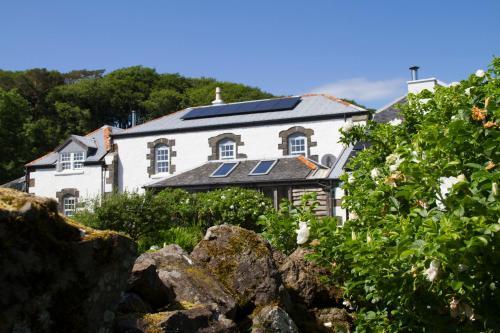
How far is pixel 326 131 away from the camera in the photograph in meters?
26.2

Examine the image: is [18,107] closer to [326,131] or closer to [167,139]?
[167,139]

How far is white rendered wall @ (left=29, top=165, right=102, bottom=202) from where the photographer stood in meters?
30.4

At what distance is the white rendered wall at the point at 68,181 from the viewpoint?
30438 millimetres

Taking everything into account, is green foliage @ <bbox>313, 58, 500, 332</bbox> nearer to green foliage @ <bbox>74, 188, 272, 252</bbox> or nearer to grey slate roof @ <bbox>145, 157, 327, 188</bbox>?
green foliage @ <bbox>74, 188, 272, 252</bbox>

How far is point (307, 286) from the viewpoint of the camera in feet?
21.6

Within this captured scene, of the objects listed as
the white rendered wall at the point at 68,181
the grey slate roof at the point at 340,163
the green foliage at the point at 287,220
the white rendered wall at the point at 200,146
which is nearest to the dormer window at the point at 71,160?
the white rendered wall at the point at 68,181

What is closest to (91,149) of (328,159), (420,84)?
(328,159)

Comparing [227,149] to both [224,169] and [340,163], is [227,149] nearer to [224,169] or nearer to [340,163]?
[224,169]

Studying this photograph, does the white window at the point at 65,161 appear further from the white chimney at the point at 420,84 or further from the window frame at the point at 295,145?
the white chimney at the point at 420,84

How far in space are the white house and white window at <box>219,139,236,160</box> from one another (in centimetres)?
6

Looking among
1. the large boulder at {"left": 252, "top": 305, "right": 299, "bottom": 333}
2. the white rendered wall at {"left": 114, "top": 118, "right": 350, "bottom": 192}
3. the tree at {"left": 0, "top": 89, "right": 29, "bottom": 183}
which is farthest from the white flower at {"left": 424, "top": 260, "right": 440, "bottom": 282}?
the tree at {"left": 0, "top": 89, "right": 29, "bottom": 183}

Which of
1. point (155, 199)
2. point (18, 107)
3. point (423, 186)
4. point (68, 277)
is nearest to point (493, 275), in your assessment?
point (423, 186)

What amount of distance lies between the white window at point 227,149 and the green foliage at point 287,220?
2035cm

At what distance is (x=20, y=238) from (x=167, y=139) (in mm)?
26862
